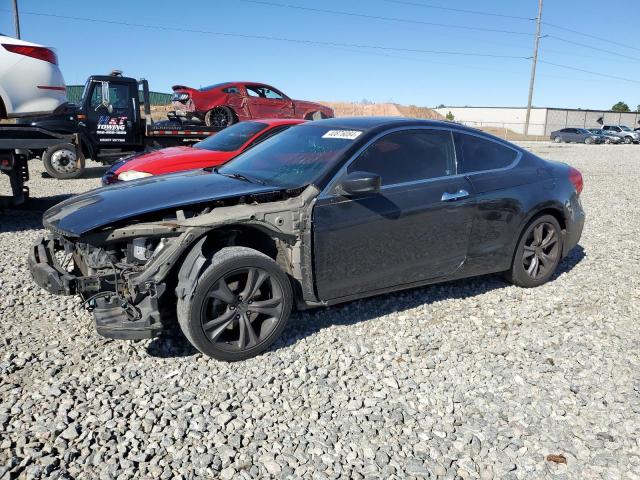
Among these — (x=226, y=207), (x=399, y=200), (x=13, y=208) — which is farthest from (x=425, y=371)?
(x=13, y=208)

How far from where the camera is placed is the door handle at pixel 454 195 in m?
4.14

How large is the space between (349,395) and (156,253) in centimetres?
152

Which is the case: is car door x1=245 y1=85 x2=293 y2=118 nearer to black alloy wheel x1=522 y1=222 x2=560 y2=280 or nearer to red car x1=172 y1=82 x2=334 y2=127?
red car x1=172 y1=82 x2=334 y2=127

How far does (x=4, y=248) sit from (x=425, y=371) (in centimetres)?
514

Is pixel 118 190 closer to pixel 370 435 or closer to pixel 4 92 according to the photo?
pixel 370 435

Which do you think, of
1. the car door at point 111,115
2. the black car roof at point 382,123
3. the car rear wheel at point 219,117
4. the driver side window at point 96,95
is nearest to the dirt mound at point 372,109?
the car rear wheel at point 219,117

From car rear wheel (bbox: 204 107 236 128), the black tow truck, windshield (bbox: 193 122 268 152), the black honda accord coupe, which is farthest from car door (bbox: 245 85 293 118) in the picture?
the black honda accord coupe

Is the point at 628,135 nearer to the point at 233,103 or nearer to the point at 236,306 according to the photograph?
the point at 233,103

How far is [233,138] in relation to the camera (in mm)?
8102

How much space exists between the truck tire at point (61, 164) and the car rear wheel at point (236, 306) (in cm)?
917

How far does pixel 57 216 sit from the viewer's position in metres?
3.63

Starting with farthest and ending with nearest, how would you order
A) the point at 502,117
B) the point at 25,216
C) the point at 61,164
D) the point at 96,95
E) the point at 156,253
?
the point at 502,117
the point at 96,95
the point at 61,164
the point at 25,216
the point at 156,253

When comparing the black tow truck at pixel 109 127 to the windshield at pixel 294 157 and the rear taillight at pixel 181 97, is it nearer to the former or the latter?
the rear taillight at pixel 181 97

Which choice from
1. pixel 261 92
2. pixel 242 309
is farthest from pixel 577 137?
pixel 242 309
